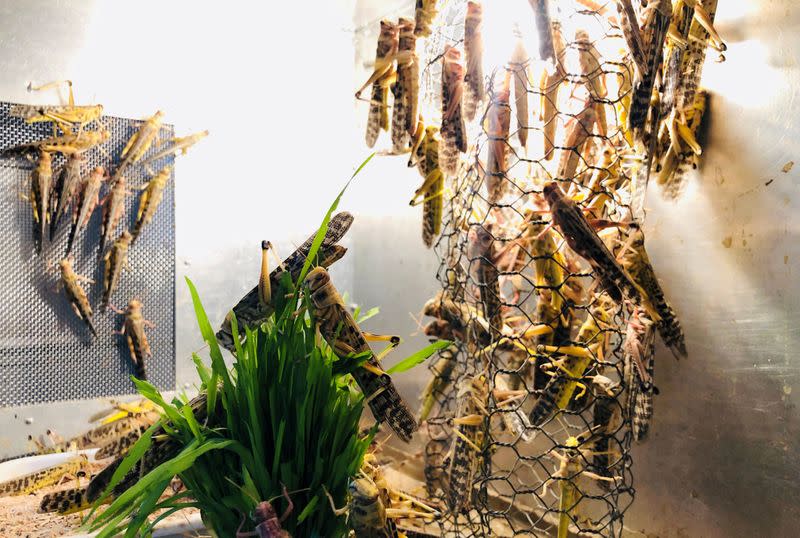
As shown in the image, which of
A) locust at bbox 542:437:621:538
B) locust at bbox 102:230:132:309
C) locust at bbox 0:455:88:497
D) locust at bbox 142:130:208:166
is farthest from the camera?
locust at bbox 142:130:208:166

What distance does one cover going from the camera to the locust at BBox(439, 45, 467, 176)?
135 centimetres

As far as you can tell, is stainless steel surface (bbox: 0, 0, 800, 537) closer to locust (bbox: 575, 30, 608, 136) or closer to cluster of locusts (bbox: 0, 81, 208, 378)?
cluster of locusts (bbox: 0, 81, 208, 378)

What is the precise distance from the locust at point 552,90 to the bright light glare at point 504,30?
0.04 m

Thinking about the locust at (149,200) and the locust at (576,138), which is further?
the locust at (149,200)

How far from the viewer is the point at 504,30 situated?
1266 millimetres

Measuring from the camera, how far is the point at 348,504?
1.11 m

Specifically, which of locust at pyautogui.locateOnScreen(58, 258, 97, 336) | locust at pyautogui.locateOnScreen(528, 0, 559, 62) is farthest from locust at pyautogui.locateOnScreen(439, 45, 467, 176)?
locust at pyautogui.locateOnScreen(58, 258, 97, 336)

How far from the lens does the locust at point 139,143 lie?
2.25 meters

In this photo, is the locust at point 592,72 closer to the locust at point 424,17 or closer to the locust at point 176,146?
the locust at point 424,17

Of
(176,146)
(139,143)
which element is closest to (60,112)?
(139,143)

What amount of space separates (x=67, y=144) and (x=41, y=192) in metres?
0.18

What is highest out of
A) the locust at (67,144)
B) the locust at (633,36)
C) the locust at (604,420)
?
the locust at (633,36)

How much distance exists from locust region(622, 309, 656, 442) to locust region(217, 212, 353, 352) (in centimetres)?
54

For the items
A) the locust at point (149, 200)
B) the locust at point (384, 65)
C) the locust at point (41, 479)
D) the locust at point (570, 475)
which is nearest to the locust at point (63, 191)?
the locust at point (149, 200)
